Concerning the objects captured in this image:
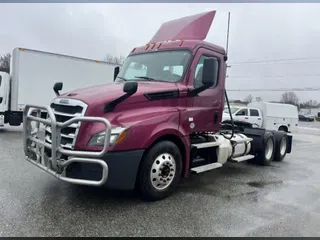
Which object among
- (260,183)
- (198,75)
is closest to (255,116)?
(260,183)

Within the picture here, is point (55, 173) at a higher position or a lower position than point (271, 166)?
higher

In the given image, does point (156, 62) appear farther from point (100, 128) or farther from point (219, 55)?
point (100, 128)

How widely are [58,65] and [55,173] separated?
383 inches

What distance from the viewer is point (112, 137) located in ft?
12.2

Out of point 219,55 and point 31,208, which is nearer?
point 31,208

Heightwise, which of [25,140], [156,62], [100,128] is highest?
[156,62]

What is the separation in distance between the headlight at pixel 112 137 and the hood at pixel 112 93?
1.47 ft

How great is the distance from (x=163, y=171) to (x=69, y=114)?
168 centimetres

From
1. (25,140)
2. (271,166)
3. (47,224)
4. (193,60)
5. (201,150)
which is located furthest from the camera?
(271,166)

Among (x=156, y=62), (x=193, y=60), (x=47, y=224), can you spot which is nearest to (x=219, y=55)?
(x=193, y=60)

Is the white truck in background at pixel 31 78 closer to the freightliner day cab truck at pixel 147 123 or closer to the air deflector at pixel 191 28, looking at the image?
the freightliner day cab truck at pixel 147 123

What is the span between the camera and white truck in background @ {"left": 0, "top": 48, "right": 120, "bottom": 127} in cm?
1134

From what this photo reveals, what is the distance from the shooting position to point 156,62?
17.1ft

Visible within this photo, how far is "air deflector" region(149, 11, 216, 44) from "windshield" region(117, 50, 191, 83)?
804mm
